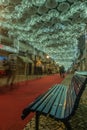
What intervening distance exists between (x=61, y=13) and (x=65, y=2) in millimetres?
3603

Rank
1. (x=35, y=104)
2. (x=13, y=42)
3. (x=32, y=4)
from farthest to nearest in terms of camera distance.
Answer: (x=13, y=42) → (x=32, y=4) → (x=35, y=104)

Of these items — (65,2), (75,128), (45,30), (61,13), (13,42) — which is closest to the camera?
(75,128)

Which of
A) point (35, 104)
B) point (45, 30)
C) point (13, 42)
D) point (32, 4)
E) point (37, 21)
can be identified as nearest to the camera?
point (35, 104)

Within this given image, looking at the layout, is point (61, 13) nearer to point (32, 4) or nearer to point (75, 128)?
point (32, 4)

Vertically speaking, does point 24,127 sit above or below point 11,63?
below

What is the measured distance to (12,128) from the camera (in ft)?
18.6

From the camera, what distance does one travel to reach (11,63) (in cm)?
1480

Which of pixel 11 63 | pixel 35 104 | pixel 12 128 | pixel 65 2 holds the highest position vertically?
pixel 65 2

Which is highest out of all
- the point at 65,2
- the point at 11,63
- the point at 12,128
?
the point at 65,2

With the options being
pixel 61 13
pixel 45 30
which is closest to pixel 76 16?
pixel 61 13

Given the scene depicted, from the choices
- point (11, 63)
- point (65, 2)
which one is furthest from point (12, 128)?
point (65, 2)

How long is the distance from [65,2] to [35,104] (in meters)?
10.5

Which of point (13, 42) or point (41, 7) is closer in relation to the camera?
point (41, 7)

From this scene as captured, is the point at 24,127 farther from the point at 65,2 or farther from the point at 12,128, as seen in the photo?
the point at 65,2
